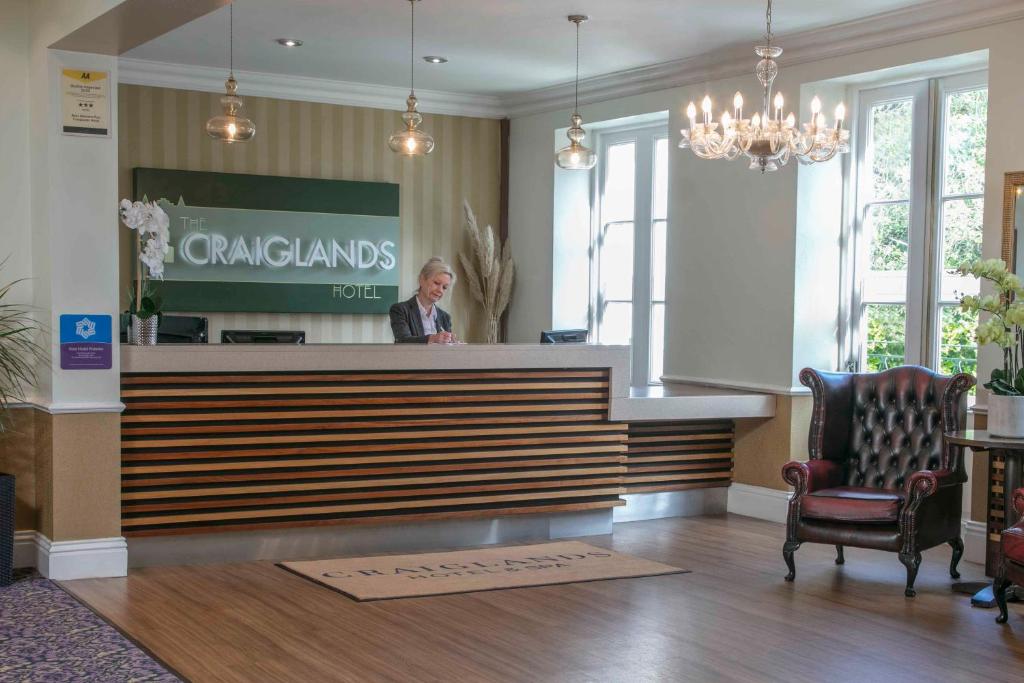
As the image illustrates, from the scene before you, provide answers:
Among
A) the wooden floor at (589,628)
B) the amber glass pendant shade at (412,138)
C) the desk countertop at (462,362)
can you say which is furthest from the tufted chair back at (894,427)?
the amber glass pendant shade at (412,138)

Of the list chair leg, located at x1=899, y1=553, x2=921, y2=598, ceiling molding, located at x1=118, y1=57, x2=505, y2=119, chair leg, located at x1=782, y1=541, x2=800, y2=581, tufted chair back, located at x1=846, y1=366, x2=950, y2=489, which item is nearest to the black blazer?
chair leg, located at x1=782, y1=541, x2=800, y2=581

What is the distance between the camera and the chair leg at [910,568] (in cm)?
564

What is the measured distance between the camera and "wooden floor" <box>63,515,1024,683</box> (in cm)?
436

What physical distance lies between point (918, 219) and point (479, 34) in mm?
2899

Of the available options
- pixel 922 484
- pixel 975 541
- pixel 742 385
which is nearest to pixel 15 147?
pixel 742 385

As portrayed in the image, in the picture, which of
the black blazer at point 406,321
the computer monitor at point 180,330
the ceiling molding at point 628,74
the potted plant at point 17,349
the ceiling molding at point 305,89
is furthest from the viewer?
the ceiling molding at point 305,89

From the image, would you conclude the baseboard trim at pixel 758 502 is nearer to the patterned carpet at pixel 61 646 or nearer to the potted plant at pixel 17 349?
the patterned carpet at pixel 61 646

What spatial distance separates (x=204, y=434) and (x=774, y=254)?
3744 mm

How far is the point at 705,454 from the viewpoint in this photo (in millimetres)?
7871

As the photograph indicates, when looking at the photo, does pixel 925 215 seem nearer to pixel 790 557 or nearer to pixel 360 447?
pixel 790 557

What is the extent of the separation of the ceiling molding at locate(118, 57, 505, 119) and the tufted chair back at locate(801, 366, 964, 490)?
174 inches

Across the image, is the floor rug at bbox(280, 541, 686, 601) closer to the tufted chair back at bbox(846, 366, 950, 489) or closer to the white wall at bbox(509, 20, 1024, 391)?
the tufted chair back at bbox(846, 366, 950, 489)

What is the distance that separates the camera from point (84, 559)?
225 inches

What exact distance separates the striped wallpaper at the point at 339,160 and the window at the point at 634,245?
1.05 m
